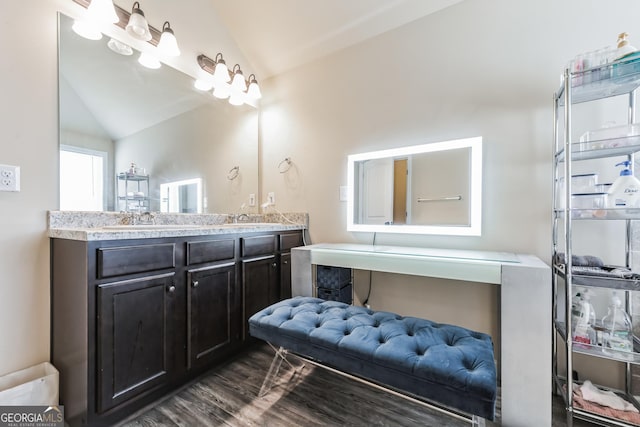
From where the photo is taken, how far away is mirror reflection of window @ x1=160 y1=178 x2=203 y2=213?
6.46 feet

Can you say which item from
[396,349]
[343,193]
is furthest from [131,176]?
[396,349]

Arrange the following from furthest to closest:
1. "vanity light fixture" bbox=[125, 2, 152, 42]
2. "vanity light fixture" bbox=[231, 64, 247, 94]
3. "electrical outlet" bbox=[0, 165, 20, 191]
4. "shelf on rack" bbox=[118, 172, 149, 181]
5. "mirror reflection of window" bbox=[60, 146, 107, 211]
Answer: "vanity light fixture" bbox=[231, 64, 247, 94]
"shelf on rack" bbox=[118, 172, 149, 181]
"vanity light fixture" bbox=[125, 2, 152, 42]
"mirror reflection of window" bbox=[60, 146, 107, 211]
"electrical outlet" bbox=[0, 165, 20, 191]

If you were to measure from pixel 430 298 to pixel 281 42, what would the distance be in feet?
7.76

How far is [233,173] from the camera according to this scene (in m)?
2.47

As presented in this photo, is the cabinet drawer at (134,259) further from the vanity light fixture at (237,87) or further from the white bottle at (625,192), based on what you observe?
the white bottle at (625,192)

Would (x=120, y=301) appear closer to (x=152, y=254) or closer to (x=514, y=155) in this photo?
(x=152, y=254)

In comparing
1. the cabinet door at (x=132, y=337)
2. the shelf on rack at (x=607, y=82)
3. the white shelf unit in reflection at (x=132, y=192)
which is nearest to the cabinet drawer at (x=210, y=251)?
the cabinet door at (x=132, y=337)

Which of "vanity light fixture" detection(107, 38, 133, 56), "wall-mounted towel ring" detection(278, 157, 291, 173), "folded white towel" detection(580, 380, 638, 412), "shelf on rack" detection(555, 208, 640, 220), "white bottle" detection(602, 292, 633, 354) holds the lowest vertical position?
"folded white towel" detection(580, 380, 638, 412)

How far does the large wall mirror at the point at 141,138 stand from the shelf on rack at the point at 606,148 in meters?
2.28

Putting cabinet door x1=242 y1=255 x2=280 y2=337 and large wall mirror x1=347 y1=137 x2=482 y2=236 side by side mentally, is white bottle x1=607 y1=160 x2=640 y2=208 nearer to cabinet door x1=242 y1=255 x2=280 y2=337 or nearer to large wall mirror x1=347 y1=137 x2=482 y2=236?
large wall mirror x1=347 y1=137 x2=482 y2=236

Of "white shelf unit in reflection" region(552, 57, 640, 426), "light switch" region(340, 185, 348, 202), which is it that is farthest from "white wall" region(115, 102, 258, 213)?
"white shelf unit in reflection" region(552, 57, 640, 426)

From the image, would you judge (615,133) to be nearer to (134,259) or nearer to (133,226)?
(134,259)

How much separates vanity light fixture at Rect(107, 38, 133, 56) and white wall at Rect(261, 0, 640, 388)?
1.25m

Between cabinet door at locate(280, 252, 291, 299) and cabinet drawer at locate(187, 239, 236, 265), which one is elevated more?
cabinet drawer at locate(187, 239, 236, 265)
